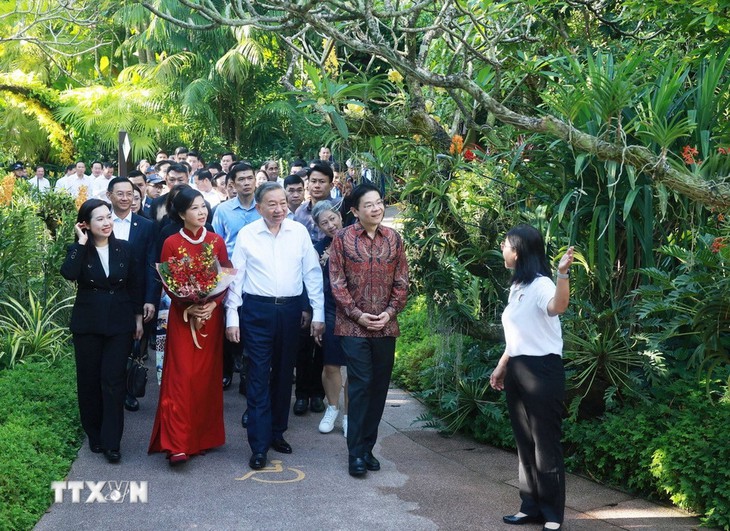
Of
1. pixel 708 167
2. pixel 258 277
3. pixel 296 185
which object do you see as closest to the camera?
pixel 708 167

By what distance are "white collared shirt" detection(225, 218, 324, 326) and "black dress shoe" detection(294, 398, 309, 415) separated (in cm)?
162

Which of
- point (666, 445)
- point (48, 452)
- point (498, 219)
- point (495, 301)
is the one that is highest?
point (498, 219)

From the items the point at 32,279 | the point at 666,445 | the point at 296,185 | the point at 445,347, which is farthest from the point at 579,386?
the point at 32,279

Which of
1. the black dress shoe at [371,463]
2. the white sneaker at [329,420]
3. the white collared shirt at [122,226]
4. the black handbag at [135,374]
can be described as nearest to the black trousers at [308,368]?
the white sneaker at [329,420]

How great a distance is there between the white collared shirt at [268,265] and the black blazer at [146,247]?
1.05 meters

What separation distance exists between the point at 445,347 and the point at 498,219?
48.8 inches

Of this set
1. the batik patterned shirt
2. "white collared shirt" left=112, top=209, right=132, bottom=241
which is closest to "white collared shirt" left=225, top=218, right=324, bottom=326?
the batik patterned shirt

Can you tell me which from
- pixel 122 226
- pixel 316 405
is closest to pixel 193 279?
pixel 122 226

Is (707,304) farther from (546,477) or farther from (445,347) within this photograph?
(445,347)

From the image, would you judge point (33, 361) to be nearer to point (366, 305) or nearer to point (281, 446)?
point (281, 446)

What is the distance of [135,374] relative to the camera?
844 cm

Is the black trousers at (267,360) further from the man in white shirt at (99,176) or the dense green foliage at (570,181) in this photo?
the man in white shirt at (99,176)

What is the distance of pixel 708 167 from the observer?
6.10 m

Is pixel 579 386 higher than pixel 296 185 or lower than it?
lower
